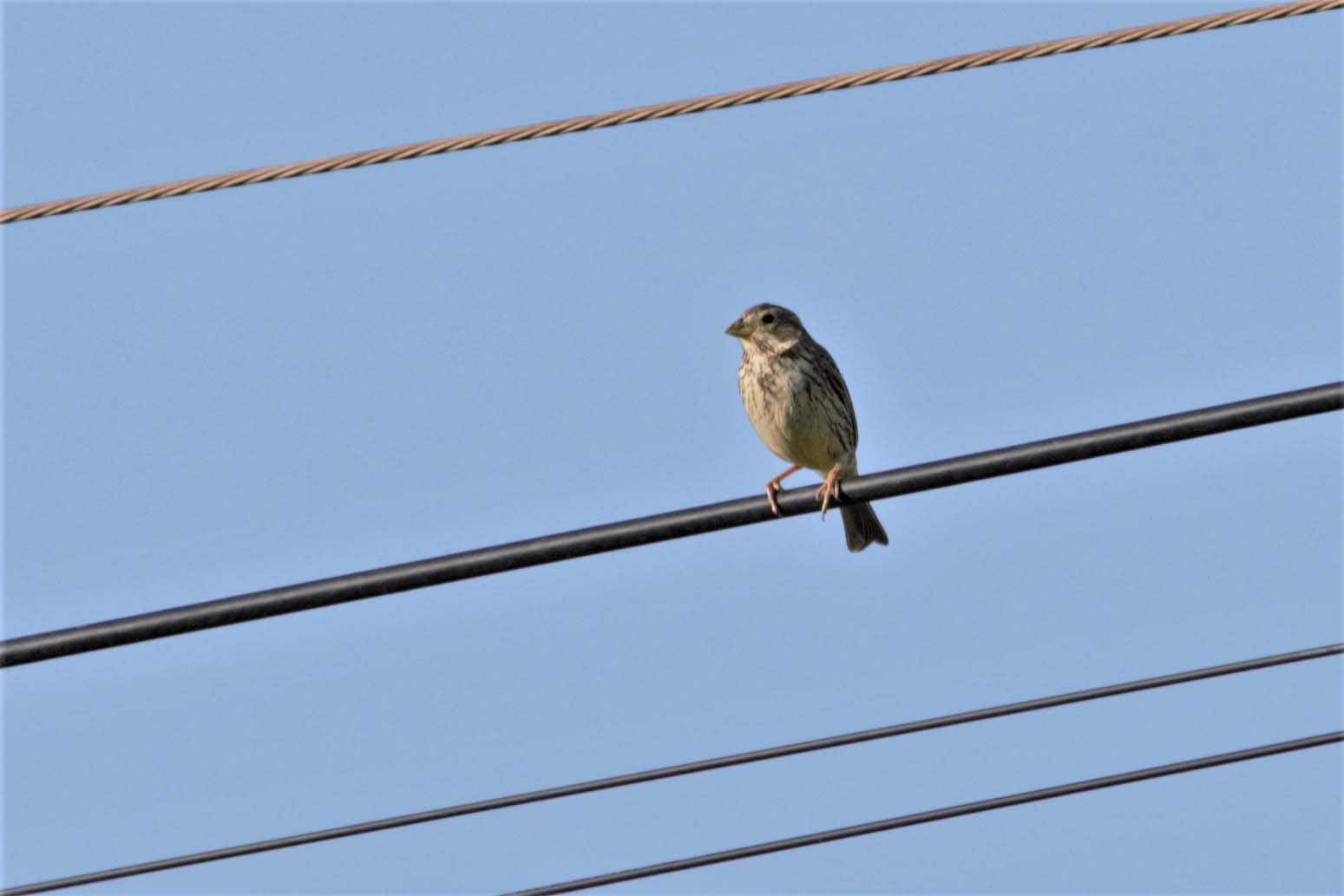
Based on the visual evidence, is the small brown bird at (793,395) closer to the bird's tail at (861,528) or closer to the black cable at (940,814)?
the bird's tail at (861,528)

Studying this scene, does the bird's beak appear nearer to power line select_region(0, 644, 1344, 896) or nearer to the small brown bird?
the small brown bird

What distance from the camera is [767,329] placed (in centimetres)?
1194

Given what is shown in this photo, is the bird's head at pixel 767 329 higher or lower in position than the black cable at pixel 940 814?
higher

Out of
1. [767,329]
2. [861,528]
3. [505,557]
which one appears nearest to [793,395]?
[767,329]

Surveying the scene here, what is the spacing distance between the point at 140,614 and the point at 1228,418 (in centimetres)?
357

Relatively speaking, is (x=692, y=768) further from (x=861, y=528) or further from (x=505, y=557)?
(x=861, y=528)

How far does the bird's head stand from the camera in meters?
11.9

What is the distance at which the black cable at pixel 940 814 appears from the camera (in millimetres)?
6898

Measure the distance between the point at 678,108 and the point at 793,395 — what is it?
12.6ft

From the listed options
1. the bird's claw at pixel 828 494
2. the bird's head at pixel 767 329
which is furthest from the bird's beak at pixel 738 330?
the bird's claw at pixel 828 494

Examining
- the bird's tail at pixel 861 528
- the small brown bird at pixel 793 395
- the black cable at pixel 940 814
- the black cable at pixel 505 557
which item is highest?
the small brown bird at pixel 793 395

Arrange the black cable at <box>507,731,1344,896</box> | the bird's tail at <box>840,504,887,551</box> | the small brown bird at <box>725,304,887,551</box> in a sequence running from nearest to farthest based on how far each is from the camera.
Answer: the black cable at <box>507,731,1344,896</box> → the small brown bird at <box>725,304,887,551</box> → the bird's tail at <box>840,504,887,551</box>

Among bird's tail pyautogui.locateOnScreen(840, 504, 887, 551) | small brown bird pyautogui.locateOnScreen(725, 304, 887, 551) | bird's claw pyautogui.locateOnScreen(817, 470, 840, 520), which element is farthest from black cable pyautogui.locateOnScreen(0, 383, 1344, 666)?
bird's tail pyautogui.locateOnScreen(840, 504, 887, 551)

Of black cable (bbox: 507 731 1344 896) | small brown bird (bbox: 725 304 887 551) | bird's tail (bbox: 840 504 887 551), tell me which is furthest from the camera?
bird's tail (bbox: 840 504 887 551)
